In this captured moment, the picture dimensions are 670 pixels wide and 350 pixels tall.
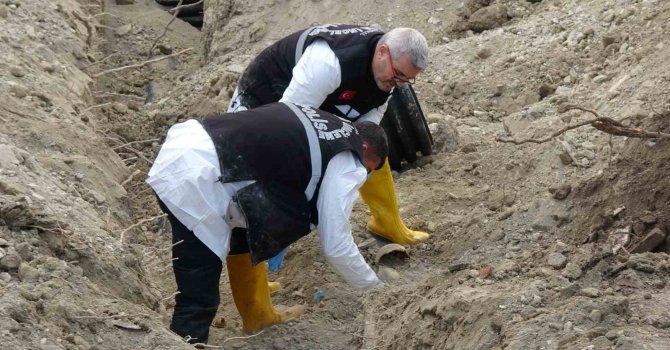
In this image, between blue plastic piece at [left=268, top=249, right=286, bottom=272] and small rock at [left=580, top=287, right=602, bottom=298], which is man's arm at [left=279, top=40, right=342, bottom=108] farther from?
small rock at [left=580, top=287, right=602, bottom=298]

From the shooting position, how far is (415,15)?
977 cm

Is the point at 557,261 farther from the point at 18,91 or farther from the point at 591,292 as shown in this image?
the point at 18,91

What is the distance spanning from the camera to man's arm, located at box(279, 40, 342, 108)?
231 inches

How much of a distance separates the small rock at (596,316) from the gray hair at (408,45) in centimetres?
184

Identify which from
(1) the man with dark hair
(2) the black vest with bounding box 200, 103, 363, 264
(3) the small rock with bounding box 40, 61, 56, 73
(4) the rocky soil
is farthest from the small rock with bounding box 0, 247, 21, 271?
(3) the small rock with bounding box 40, 61, 56, 73

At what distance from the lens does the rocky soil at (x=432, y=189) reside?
4.63 meters

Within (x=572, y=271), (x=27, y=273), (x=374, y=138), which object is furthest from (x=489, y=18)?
(x=27, y=273)

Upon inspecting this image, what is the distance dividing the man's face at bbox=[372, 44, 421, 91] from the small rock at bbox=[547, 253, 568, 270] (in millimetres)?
1266

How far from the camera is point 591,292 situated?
471 cm

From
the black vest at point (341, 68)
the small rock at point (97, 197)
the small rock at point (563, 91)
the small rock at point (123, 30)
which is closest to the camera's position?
the black vest at point (341, 68)

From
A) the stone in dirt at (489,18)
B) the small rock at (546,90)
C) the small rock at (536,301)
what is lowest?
the small rock at (536,301)

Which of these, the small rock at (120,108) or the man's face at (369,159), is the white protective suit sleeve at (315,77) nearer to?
the man's face at (369,159)

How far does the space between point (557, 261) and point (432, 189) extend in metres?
2.20

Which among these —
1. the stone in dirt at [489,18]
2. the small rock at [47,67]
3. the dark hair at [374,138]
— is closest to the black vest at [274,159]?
the dark hair at [374,138]
